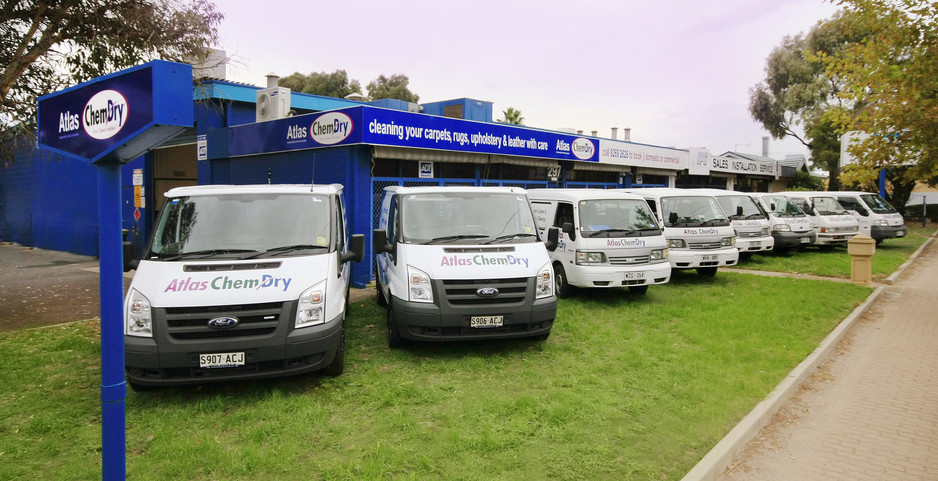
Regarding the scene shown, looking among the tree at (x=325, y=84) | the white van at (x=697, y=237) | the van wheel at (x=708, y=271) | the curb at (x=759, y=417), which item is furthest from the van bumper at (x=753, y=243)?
the tree at (x=325, y=84)

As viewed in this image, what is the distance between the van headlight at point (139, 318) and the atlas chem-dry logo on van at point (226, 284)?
8.7 inches

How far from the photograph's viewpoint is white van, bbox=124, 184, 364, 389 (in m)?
5.06

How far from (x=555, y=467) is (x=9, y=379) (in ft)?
18.8

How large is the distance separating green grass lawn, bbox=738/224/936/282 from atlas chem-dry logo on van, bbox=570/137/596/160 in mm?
5463

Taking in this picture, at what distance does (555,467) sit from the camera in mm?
4102

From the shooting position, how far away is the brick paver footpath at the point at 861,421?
14.3ft

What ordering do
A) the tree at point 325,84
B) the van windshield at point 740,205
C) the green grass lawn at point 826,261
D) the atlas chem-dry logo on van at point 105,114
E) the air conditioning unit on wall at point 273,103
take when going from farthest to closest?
the tree at point 325,84 < the van windshield at point 740,205 < the green grass lawn at point 826,261 < the air conditioning unit on wall at point 273,103 < the atlas chem-dry logo on van at point 105,114

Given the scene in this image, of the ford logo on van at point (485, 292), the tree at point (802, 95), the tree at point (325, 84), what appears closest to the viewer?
the ford logo on van at point (485, 292)

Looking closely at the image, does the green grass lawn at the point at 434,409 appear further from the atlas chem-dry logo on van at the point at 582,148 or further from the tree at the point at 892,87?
the atlas chem-dry logo on van at the point at 582,148

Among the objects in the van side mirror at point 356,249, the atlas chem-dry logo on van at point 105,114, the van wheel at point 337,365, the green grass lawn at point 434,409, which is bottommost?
the green grass lawn at point 434,409

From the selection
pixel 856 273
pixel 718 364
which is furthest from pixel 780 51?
pixel 718 364

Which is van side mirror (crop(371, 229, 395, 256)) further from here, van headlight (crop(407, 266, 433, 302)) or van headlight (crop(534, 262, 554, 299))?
van headlight (crop(534, 262, 554, 299))

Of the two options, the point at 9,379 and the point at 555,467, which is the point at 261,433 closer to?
the point at 555,467

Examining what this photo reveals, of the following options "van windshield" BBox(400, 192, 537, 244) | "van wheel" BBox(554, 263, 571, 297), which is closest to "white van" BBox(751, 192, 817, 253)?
"van wheel" BBox(554, 263, 571, 297)
